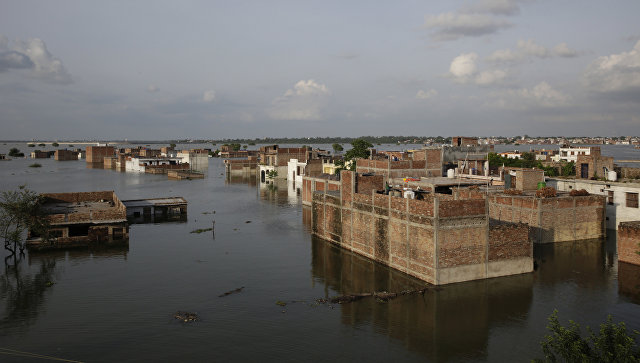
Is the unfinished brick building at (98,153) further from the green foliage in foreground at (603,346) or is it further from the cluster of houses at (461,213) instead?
the green foliage in foreground at (603,346)

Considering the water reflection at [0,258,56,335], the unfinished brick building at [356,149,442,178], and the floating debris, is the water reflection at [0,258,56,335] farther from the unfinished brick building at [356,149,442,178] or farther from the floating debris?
the unfinished brick building at [356,149,442,178]

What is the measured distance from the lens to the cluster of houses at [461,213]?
1125 inches

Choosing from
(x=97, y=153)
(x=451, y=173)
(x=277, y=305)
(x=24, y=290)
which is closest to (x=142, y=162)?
(x=97, y=153)

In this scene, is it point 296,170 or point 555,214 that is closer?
point 555,214

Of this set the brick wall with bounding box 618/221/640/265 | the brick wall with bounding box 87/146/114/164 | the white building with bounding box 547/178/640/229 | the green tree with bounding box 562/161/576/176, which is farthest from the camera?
the brick wall with bounding box 87/146/114/164

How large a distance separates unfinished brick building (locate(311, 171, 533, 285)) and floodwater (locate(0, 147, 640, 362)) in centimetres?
84

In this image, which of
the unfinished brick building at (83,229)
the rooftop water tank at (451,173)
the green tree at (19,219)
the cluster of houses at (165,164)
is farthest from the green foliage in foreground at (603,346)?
the cluster of houses at (165,164)

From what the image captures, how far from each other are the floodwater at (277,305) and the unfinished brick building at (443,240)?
84cm

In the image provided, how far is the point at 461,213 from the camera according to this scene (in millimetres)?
28422

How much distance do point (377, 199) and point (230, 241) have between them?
54.9 feet

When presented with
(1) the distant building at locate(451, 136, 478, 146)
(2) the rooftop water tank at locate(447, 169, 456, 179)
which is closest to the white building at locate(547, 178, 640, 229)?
(2) the rooftop water tank at locate(447, 169, 456, 179)

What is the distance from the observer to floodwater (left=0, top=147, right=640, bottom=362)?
21.3 m

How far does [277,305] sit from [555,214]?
27261 mm

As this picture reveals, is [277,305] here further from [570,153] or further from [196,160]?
[196,160]
